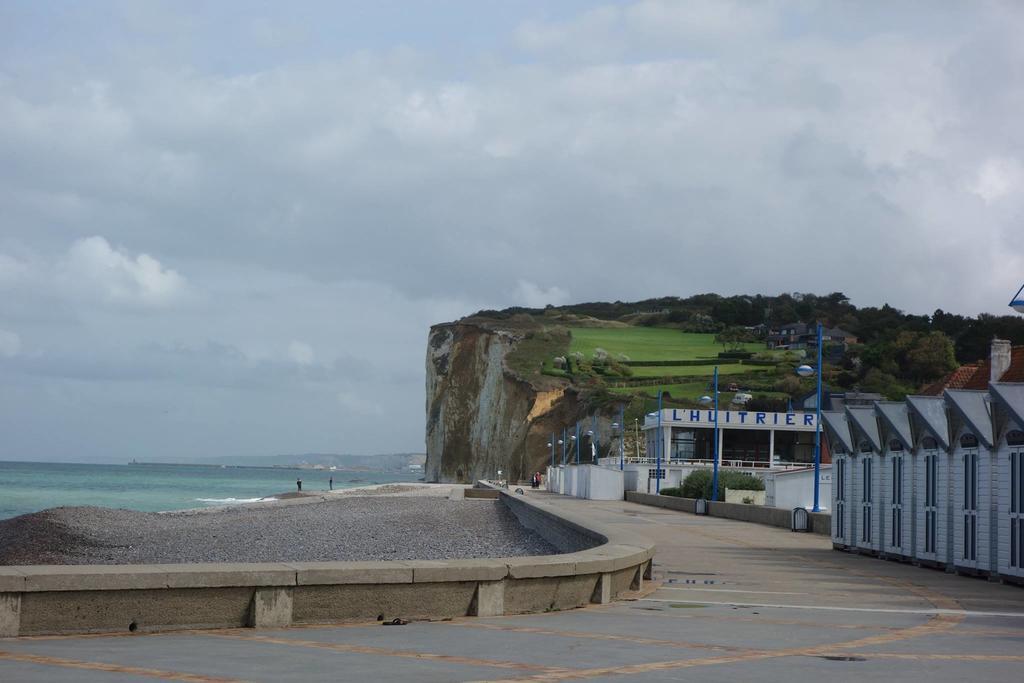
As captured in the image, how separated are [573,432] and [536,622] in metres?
126

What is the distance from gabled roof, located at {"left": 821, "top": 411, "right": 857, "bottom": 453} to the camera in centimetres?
2415

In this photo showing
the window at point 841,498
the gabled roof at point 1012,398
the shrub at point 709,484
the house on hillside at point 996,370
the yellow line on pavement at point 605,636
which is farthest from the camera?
the shrub at point 709,484

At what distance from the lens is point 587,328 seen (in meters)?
191

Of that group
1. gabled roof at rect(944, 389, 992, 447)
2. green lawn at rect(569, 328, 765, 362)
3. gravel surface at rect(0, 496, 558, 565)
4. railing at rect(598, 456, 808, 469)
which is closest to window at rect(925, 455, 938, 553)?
gabled roof at rect(944, 389, 992, 447)

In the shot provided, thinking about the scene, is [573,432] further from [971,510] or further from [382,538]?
[971,510]

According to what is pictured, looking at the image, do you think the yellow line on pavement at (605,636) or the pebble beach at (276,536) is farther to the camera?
the pebble beach at (276,536)

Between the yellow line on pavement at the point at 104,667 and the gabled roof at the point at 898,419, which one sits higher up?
the gabled roof at the point at 898,419

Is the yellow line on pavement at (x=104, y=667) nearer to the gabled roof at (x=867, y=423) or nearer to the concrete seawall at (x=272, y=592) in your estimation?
the concrete seawall at (x=272, y=592)

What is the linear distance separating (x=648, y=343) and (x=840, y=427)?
15424 cm

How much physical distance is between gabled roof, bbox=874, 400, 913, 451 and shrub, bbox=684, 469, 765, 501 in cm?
3609

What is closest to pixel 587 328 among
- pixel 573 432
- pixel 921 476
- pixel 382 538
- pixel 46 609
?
pixel 573 432

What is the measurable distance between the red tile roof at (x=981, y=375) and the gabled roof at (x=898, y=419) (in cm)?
1431

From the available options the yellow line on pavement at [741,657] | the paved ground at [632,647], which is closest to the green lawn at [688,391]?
the paved ground at [632,647]

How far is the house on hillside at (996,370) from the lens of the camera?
121ft
